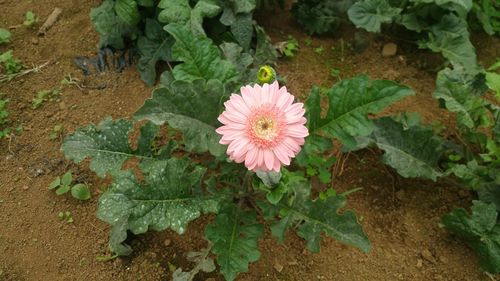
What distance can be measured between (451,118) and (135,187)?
1769 millimetres

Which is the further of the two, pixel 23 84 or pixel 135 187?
pixel 23 84

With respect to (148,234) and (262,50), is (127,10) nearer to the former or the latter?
(262,50)

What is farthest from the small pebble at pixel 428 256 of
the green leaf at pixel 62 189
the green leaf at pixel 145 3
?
the green leaf at pixel 145 3

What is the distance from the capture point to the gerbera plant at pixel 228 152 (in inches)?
69.0

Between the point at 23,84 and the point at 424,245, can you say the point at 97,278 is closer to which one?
the point at 23,84

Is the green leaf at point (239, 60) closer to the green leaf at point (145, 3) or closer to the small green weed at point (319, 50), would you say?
the green leaf at point (145, 3)

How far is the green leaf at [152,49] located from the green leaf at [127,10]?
126mm

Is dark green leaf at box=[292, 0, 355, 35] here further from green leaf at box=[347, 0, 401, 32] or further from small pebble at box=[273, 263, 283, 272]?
small pebble at box=[273, 263, 283, 272]

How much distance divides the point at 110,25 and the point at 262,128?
1.45m

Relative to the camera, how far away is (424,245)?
2.39 meters

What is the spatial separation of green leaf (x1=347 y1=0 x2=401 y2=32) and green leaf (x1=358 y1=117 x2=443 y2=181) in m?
0.63

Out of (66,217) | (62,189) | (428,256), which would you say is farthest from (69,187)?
(428,256)

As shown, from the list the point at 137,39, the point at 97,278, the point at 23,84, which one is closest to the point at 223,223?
the point at 97,278

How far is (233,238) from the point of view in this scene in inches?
82.0
